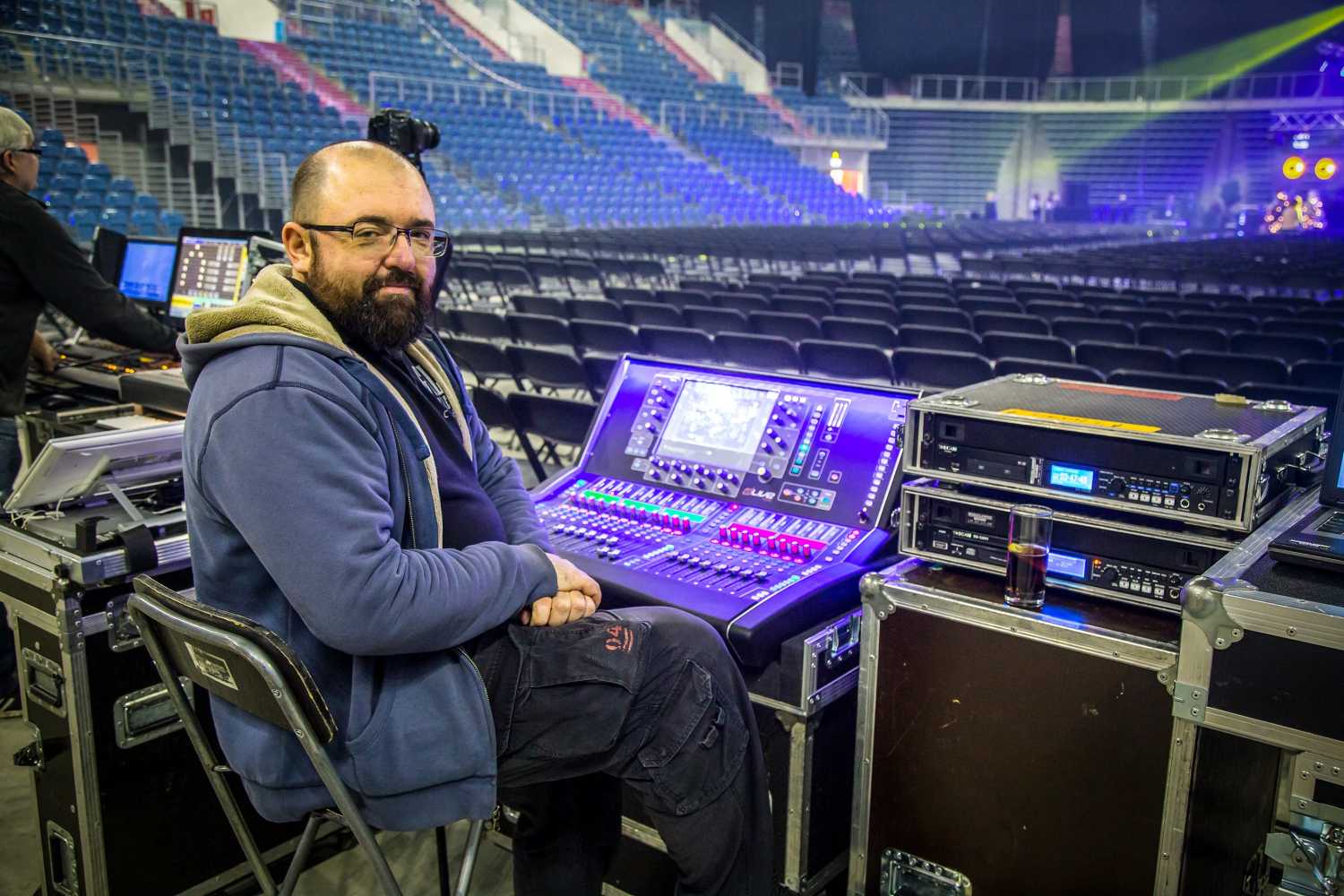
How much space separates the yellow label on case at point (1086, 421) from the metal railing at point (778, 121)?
20.7 m

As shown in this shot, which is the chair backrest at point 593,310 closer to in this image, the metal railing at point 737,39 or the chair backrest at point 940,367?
the chair backrest at point 940,367

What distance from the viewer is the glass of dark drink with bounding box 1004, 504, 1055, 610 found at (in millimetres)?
1774

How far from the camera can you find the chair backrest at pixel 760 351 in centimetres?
544

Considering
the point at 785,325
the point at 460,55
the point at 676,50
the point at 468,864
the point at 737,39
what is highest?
the point at 737,39

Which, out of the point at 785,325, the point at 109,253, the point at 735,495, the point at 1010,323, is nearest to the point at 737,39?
the point at 785,325

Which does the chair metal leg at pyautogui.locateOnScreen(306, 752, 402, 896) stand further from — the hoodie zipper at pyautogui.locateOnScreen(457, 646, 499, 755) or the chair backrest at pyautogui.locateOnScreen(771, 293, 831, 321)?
the chair backrest at pyautogui.locateOnScreen(771, 293, 831, 321)

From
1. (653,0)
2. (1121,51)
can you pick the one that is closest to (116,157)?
(653,0)

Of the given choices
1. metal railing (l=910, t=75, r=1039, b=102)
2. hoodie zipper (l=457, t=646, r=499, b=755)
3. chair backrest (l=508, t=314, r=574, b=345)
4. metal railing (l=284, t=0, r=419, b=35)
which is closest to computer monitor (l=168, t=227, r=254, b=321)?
chair backrest (l=508, t=314, r=574, b=345)

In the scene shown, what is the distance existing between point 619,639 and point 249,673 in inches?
21.0

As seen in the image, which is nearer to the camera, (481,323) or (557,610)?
(557,610)

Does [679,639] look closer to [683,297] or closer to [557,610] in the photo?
[557,610]

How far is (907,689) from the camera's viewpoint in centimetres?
193

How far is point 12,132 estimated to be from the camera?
3092 millimetres

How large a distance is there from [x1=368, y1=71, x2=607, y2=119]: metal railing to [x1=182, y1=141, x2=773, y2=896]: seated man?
1463 cm
